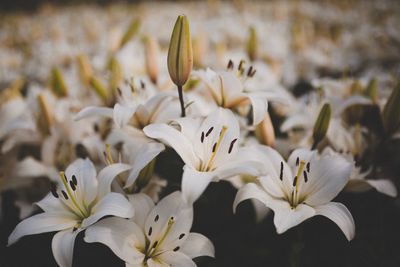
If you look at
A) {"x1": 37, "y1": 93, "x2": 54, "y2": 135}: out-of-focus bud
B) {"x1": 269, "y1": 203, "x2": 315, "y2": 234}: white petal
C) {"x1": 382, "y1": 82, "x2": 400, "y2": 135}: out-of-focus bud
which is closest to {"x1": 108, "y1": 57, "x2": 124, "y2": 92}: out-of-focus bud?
{"x1": 37, "y1": 93, "x2": 54, "y2": 135}: out-of-focus bud

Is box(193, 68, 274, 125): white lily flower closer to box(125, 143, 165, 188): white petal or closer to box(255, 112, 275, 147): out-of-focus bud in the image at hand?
box(255, 112, 275, 147): out-of-focus bud

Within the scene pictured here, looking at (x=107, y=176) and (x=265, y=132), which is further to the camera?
(x=265, y=132)

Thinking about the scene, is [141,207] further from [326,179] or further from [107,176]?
[326,179]

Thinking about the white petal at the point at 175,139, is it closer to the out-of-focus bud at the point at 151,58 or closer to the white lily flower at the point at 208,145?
the white lily flower at the point at 208,145

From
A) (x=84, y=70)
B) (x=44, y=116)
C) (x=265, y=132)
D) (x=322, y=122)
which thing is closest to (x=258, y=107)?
(x=265, y=132)

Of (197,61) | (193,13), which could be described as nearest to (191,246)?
(197,61)

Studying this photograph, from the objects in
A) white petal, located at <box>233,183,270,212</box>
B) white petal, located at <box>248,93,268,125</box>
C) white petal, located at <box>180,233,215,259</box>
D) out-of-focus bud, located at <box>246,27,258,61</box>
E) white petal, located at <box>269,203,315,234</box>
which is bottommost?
white petal, located at <box>180,233,215,259</box>

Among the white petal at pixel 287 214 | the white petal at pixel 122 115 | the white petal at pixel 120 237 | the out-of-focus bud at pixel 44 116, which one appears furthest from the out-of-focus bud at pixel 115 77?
the white petal at pixel 287 214

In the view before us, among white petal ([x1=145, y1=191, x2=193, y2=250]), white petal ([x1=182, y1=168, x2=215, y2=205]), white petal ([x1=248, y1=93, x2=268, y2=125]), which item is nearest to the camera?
white petal ([x1=182, y1=168, x2=215, y2=205])
